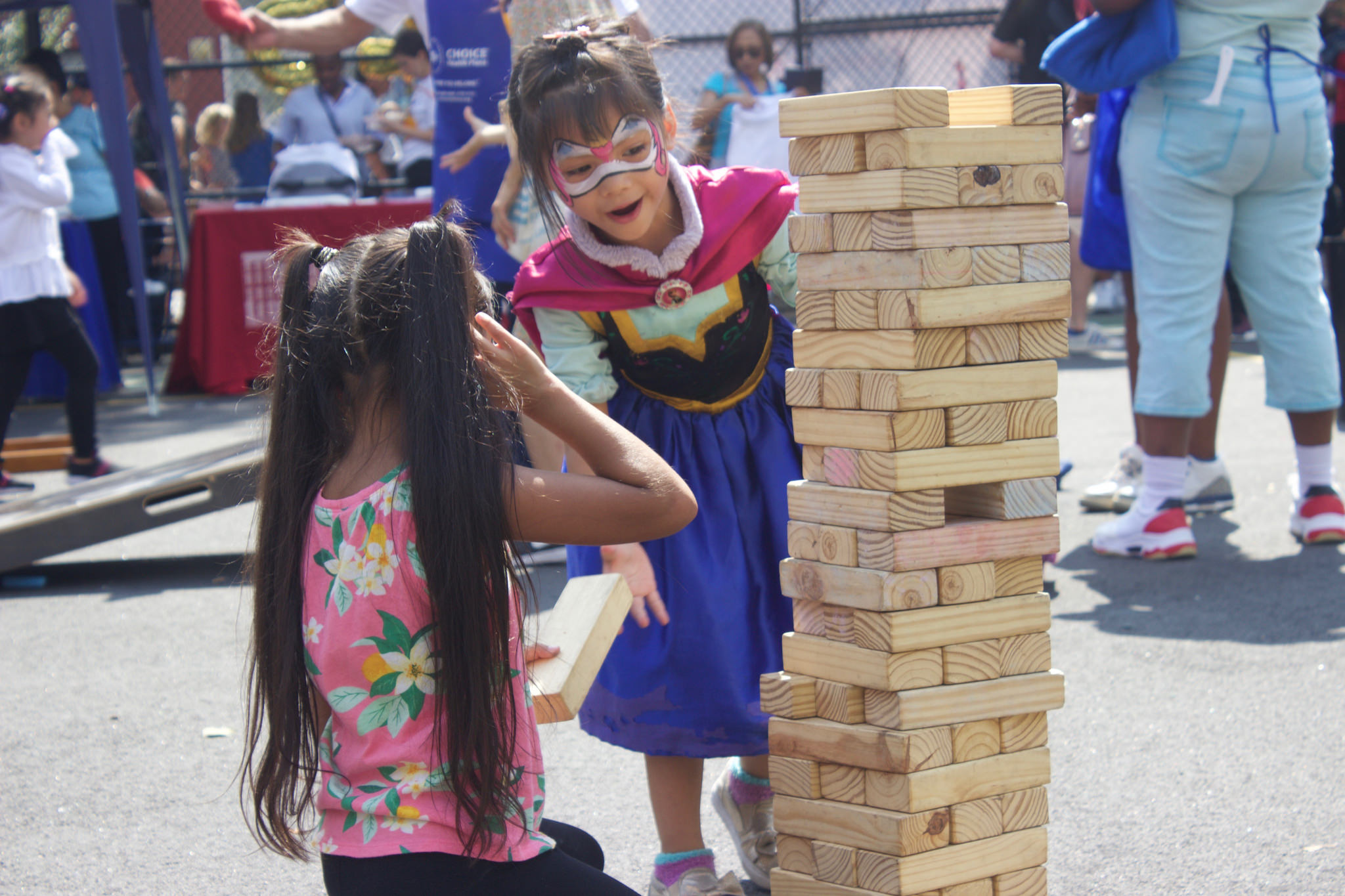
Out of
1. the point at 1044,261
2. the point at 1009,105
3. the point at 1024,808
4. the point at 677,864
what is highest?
the point at 1009,105

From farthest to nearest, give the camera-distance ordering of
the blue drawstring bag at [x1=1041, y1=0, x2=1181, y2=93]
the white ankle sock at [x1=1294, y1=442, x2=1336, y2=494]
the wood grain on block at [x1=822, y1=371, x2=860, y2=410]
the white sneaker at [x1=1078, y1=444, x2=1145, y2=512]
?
1. the white sneaker at [x1=1078, y1=444, x2=1145, y2=512]
2. the white ankle sock at [x1=1294, y1=442, x2=1336, y2=494]
3. the blue drawstring bag at [x1=1041, y1=0, x2=1181, y2=93]
4. the wood grain on block at [x1=822, y1=371, x2=860, y2=410]

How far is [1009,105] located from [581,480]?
2.64ft

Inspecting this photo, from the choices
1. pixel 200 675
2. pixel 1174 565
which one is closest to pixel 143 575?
pixel 200 675

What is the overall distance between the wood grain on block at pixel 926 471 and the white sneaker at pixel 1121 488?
10.4 ft

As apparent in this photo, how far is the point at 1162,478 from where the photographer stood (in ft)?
14.0

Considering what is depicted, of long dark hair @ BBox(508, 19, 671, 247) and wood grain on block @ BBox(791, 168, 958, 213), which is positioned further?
long dark hair @ BBox(508, 19, 671, 247)

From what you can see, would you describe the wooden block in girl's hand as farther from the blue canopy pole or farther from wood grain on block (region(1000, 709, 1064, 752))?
the blue canopy pole

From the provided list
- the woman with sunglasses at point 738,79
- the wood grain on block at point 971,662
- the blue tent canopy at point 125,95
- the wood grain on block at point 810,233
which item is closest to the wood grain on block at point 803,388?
the wood grain on block at point 810,233

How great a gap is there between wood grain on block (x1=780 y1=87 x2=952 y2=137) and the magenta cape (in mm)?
539

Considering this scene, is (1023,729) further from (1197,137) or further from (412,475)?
(1197,137)

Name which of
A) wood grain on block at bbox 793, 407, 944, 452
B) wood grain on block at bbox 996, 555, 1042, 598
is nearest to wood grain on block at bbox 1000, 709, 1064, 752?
wood grain on block at bbox 996, 555, 1042, 598

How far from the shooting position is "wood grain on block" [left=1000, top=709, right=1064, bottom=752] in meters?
2.00

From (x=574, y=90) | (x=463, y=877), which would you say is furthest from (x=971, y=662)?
(x=574, y=90)

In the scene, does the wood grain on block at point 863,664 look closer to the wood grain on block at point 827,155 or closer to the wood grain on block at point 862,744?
the wood grain on block at point 862,744
